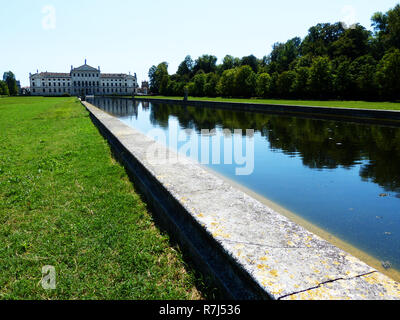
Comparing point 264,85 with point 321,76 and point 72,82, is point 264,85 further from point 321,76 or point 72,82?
point 72,82

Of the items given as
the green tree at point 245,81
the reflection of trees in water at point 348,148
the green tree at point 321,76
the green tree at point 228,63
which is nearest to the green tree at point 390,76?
the green tree at point 321,76

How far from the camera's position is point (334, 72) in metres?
36.1

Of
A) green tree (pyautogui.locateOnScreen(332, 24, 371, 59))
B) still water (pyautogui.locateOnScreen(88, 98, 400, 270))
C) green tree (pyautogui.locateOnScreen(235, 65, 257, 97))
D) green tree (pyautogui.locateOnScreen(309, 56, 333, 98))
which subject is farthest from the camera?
green tree (pyautogui.locateOnScreen(235, 65, 257, 97))

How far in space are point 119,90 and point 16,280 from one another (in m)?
142

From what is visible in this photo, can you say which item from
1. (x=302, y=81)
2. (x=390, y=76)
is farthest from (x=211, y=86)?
(x=390, y=76)

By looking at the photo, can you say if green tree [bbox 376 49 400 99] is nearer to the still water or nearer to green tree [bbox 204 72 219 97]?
the still water

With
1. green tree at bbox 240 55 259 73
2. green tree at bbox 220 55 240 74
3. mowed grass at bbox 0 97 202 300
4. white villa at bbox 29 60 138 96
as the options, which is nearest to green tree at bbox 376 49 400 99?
mowed grass at bbox 0 97 202 300

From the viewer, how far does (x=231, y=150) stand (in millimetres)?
8719

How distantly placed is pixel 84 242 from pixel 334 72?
39.7 meters

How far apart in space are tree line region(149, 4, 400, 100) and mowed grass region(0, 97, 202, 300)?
3306 centimetres

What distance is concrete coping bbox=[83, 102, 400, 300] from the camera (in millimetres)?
1566

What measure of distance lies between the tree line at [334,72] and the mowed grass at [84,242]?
33.1 meters

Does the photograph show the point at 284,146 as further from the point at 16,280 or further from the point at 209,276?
the point at 16,280

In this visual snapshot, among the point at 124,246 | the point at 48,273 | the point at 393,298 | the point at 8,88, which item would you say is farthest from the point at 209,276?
the point at 8,88
